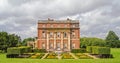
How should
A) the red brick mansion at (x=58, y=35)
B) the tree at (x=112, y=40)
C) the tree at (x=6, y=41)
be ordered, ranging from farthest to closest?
the tree at (x=112, y=40) < the red brick mansion at (x=58, y=35) < the tree at (x=6, y=41)

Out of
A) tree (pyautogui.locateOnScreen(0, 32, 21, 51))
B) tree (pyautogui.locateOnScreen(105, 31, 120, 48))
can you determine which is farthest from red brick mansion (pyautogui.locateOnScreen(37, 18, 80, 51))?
tree (pyautogui.locateOnScreen(105, 31, 120, 48))

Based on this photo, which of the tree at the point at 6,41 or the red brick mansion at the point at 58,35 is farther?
the red brick mansion at the point at 58,35

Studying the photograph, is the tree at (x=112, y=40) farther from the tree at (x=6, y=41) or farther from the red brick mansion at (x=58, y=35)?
the tree at (x=6, y=41)

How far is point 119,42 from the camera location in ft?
309

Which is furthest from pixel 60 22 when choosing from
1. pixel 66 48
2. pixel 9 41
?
pixel 9 41

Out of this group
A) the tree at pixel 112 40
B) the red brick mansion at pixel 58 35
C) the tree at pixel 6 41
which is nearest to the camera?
the tree at pixel 6 41

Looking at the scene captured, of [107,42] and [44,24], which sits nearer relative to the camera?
[44,24]

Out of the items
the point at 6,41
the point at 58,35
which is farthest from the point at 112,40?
the point at 6,41

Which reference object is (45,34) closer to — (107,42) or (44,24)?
(44,24)

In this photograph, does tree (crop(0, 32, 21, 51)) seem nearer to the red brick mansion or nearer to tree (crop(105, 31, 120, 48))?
the red brick mansion

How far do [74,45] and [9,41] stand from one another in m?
16.1

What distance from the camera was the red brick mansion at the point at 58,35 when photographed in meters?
56.7

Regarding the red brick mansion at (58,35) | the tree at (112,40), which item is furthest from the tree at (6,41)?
the tree at (112,40)

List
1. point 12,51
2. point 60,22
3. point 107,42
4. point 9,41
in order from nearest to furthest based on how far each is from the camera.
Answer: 1. point 12,51
2. point 9,41
3. point 60,22
4. point 107,42
